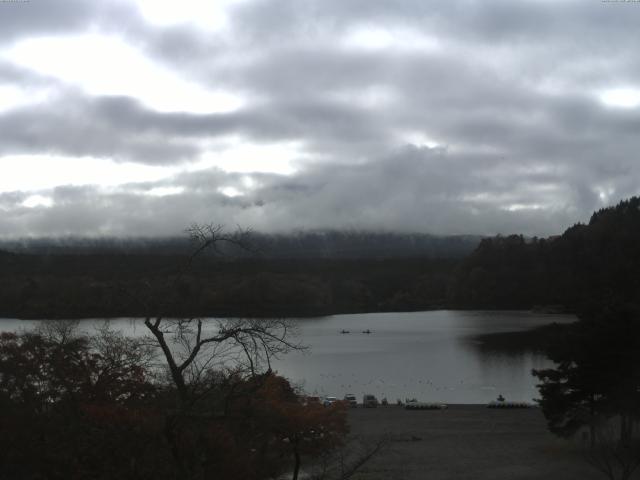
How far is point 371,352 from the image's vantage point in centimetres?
5272

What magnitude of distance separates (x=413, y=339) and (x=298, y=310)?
22.9 meters

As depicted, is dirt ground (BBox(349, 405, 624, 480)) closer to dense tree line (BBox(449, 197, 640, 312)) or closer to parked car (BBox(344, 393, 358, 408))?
parked car (BBox(344, 393, 358, 408))

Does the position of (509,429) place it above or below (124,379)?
below

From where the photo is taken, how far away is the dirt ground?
55.0 feet

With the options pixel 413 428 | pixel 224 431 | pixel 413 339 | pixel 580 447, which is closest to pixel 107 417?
pixel 224 431

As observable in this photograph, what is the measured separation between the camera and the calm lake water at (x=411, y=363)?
35.2 meters

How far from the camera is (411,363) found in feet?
153

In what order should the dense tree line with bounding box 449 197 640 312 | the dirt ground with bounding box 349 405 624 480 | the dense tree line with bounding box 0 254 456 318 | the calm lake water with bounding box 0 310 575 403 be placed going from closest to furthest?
the dense tree line with bounding box 0 254 456 318 → the dirt ground with bounding box 349 405 624 480 → the calm lake water with bounding box 0 310 575 403 → the dense tree line with bounding box 449 197 640 312

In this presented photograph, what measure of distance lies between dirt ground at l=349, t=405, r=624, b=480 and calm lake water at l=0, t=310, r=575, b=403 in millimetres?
3879

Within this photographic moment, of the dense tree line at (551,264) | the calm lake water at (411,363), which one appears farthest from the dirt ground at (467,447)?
the dense tree line at (551,264)

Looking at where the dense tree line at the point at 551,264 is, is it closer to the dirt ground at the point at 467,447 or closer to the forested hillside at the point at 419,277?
the forested hillside at the point at 419,277

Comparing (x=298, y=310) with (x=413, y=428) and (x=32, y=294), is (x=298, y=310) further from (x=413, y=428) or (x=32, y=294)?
(x=413, y=428)


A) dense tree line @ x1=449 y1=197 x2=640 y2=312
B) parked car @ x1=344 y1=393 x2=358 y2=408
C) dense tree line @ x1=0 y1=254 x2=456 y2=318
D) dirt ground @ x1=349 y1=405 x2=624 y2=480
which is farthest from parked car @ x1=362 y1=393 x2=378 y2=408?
dense tree line @ x1=449 y1=197 x2=640 y2=312

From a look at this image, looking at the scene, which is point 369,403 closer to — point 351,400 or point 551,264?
point 351,400
